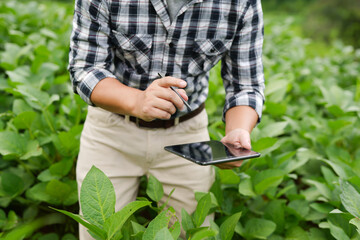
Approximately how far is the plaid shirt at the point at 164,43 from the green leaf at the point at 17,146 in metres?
0.39

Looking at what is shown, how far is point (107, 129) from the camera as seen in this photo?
5.39ft

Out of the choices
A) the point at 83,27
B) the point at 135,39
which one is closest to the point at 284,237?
the point at 135,39

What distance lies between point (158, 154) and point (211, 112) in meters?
0.67

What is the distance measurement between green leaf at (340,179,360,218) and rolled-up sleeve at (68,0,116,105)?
3.01ft

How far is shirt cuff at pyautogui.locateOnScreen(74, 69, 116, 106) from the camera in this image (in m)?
1.36

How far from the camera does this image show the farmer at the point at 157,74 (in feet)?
4.68

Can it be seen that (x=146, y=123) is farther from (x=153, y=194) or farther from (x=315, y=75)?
(x=315, y=75)

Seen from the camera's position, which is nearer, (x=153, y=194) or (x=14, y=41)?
(x=153, y=194)

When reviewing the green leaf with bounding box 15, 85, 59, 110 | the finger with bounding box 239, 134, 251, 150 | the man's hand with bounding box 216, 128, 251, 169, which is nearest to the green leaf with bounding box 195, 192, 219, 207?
the man's hand with bounding box 216, 128, 251, 169

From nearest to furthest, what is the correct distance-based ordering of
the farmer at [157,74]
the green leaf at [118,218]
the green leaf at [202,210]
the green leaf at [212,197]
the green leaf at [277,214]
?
the green leaf at [118,218] < the green leaf at [202,210] < the farmer at [157,74] < the green leaf at [212,197] < the green leaf at [277,214]

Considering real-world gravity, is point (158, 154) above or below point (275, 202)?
above

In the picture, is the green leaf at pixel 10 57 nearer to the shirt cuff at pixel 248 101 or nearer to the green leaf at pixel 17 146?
the green leaf at pixel 17 146

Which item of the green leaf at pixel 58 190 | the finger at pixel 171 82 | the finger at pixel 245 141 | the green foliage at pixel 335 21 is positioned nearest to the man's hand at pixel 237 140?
the finger at pixel 245 141

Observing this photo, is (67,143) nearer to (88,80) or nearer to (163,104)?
(88,80)
